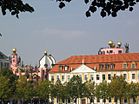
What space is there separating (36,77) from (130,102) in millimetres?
28045

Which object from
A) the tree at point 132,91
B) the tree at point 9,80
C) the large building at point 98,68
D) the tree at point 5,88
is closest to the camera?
the tree at point 5,88

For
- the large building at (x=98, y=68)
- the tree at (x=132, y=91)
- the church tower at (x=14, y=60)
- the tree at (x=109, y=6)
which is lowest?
the tree at (x=109, y=6)

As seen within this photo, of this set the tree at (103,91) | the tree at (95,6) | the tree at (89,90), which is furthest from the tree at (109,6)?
the tree at (89,90)

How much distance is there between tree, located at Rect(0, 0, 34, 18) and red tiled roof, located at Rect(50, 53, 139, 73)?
254ft

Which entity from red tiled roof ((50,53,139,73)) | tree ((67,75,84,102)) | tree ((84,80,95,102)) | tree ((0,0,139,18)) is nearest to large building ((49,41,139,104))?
red tiled roof ((50,53,139,73))

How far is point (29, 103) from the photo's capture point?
292ft

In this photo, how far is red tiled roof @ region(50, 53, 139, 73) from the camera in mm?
84769

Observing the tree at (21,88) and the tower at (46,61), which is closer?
the tree at (21,88)

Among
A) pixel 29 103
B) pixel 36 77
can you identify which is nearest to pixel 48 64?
pixel 36 77

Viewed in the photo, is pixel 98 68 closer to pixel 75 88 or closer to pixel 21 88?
pixel 75 88

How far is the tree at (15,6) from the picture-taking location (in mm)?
7039

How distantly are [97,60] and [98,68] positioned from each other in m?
1.72

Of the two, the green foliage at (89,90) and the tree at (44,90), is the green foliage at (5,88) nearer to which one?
the tree at (44,90)

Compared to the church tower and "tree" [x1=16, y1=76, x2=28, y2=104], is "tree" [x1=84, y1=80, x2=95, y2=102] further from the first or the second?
the church tower
